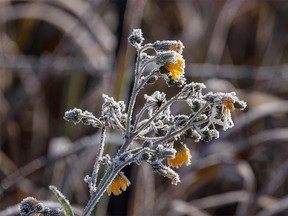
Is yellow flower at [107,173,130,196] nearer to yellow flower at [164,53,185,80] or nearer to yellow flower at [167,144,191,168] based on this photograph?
yellow flower at [167,144,191,168]

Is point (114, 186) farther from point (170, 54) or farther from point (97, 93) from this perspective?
point (97, 93)

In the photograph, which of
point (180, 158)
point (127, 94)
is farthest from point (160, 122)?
point (127, 94)

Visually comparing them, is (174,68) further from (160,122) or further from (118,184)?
(118,184)

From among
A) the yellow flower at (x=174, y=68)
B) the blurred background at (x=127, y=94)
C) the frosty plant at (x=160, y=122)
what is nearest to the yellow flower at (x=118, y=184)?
the frosty plant at (x=160, y=122)

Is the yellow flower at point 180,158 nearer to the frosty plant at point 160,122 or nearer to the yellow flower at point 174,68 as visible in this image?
the frosty plant at point 160,122

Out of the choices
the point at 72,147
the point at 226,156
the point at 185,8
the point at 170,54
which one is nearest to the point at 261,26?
the point at 185,8
